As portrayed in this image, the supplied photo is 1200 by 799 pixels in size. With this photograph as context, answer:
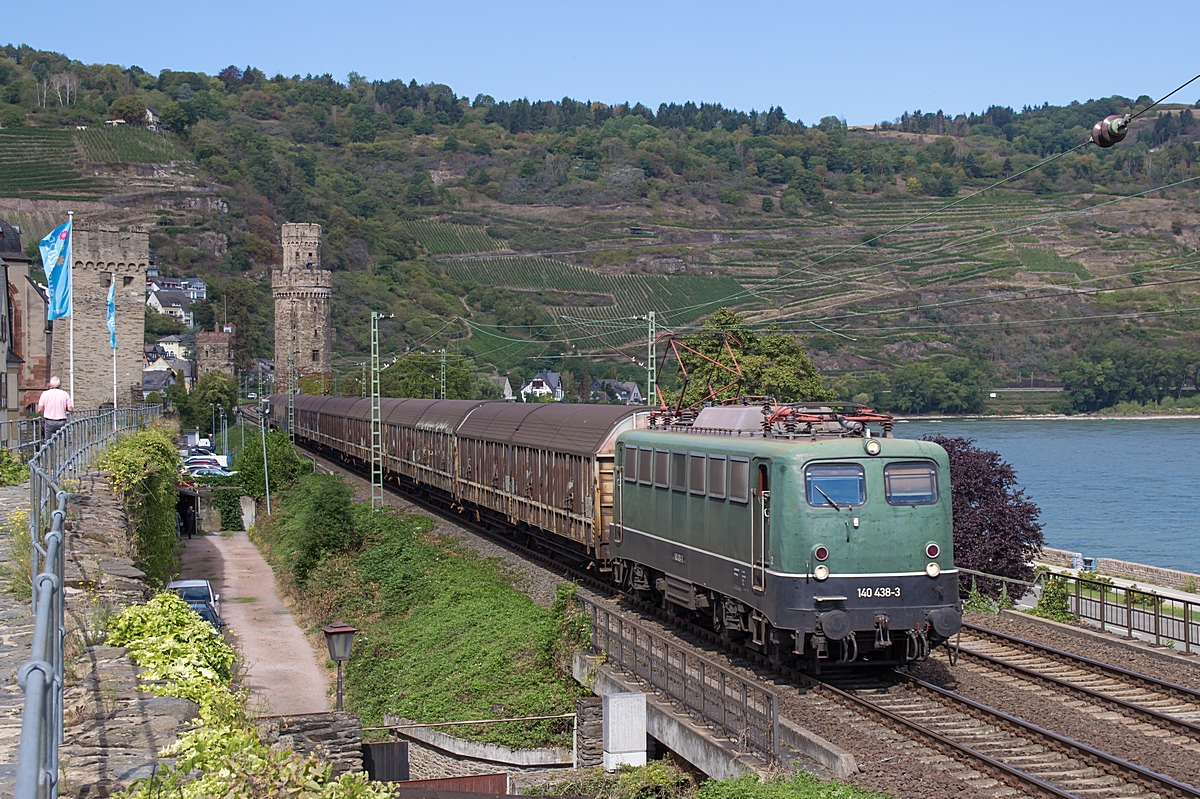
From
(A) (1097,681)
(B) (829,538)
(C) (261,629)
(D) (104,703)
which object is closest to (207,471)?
(C) (261,629)

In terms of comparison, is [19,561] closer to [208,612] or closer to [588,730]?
[588,730]

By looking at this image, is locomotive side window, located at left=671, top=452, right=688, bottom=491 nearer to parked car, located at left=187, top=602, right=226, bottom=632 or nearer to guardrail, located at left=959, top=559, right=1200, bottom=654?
guardrail, located at left=959, top=559, right=1200, bottom=654

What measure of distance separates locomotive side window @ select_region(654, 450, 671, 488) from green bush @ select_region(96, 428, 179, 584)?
7447mm

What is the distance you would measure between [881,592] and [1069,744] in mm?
3057

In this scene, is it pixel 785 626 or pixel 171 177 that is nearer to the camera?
pixel 785 626

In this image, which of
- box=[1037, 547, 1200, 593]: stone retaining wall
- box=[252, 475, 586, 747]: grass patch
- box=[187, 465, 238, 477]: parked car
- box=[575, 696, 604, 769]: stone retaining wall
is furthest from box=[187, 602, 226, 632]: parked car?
box=[187, 465, 238, 477]: parked car

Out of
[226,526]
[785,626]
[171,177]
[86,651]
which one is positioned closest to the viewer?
[86,651]

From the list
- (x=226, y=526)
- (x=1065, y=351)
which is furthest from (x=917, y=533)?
(x=1065, y=351)

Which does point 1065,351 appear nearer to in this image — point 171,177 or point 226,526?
point 171,177

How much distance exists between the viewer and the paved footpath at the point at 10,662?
21.4 ft

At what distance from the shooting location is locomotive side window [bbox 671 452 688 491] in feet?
57.7

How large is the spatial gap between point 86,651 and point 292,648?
20.3 metres

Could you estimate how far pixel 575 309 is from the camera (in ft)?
588

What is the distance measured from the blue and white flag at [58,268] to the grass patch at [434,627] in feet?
30.1
